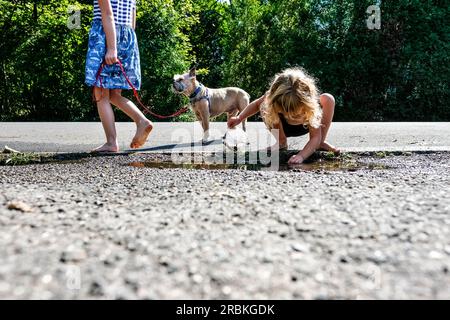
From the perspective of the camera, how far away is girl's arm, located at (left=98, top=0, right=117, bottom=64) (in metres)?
3.97

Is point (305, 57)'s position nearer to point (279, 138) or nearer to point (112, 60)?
point (279, 138)

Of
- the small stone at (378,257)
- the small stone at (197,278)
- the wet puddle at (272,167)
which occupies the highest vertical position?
the small stone at (378,257)

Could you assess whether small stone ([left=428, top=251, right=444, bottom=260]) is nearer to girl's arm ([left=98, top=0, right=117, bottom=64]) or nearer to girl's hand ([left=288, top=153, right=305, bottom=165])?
girl's hand ([left=288, top=153, right=305, bottom=165])

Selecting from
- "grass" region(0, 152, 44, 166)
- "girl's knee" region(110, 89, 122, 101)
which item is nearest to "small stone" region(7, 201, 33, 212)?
"grass" region(0, 152, 44, 166)

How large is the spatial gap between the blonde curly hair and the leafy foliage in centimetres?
876

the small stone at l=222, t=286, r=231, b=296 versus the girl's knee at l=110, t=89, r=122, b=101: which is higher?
the girl's knee at l=110, t=89, r=122, b=101

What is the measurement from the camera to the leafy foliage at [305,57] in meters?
12.6

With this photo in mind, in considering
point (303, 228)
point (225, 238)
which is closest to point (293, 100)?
point (303, 228)

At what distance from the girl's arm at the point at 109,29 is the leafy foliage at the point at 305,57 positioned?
853 cm

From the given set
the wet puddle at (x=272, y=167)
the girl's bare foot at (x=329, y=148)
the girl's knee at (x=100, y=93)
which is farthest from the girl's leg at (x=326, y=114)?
the girl's knee at (x=100, y=93)

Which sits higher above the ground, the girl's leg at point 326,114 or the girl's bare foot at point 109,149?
the girl's leg at point 326,114

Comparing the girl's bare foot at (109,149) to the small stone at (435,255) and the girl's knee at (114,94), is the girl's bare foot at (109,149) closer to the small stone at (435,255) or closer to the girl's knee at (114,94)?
the girl's knee at (114,94)
